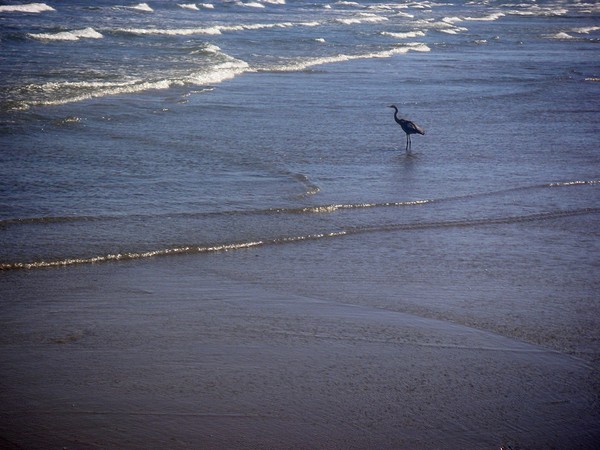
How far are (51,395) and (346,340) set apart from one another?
175 cm

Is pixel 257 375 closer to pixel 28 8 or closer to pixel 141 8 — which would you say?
pixel 28 8

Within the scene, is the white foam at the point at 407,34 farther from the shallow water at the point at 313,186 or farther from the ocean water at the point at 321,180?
the shallow water at the point at 313,186

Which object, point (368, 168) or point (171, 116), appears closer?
point (368, 168)

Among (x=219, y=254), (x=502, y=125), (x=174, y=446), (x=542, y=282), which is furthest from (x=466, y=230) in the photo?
(x=502, y=125)

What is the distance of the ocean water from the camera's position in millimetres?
6320

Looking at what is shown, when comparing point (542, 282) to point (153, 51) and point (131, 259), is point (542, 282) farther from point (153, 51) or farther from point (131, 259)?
point (153, 51)

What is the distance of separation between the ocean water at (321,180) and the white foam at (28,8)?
16201 millimetres

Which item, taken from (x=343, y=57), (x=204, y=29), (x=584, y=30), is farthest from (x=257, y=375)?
(x=584, y=30)

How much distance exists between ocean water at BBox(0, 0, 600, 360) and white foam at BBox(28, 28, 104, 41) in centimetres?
279

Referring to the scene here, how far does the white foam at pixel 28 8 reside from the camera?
3562 centimetres

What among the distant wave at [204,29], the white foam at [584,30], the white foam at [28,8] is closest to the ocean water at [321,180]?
the distant wave at [204,29]

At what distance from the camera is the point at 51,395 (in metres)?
4.38

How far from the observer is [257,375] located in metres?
4.68

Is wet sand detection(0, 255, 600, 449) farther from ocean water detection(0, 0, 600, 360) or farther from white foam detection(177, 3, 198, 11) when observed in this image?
white foam detection(177, 3, 198, 11)
